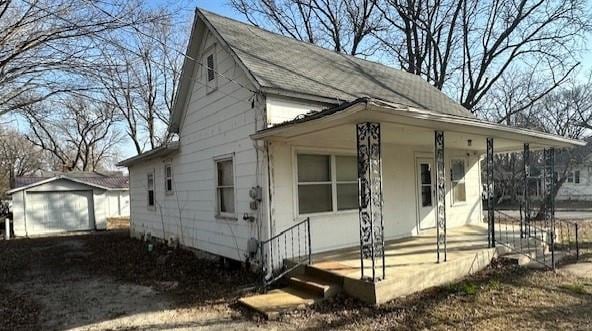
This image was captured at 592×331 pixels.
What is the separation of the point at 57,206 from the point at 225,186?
16408mm

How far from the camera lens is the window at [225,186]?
355 inches

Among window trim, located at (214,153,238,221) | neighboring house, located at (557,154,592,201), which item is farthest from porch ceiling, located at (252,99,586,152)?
neighboring house, located at (557,154,592,201)

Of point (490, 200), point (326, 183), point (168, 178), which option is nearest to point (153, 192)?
point (168, 178)

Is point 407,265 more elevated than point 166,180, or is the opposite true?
point 166,180

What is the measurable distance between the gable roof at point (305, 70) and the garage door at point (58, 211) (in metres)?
13.4

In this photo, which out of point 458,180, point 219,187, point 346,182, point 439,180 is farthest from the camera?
point 458,180

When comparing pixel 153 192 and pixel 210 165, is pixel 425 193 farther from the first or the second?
pixel 153 192

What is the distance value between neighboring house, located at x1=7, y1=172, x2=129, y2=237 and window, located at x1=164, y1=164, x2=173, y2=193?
11.6 m

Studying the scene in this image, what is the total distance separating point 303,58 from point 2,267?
978 centimetres

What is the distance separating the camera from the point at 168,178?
41.0ft

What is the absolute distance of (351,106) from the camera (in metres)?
5.29

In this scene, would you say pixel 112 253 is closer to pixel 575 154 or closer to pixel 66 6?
pixel 66 6

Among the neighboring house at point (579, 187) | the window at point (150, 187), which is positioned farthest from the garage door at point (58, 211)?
the neighboring house at point (579, 187)

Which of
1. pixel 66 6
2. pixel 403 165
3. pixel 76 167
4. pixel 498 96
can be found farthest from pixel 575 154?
pixel 76 167
